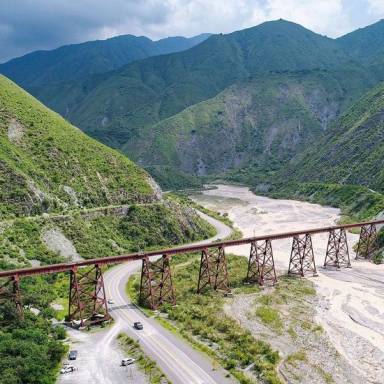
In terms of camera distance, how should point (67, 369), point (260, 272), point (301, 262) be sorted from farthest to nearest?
point (301, 262), point (260, 272), point (67, 369)

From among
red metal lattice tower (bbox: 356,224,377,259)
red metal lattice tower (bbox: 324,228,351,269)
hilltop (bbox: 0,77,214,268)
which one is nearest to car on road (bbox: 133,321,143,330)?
hilltop (bbox: 0,77,214,268)

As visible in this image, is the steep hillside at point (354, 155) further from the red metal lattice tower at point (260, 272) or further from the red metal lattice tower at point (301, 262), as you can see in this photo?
the red metal lattice tower at point (260, 272)

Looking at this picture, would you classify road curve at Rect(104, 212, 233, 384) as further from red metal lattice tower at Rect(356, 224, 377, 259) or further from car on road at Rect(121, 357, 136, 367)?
red metal lattice tower at Rect(356, 224, 377, 259)

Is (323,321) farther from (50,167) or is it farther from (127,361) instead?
(50,167)

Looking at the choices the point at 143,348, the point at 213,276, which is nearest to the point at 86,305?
the point at 143,348

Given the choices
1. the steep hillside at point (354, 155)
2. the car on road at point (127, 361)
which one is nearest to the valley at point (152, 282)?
the car on road at point (127, 361)

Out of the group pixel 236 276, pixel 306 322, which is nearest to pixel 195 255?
pixel 236 276
